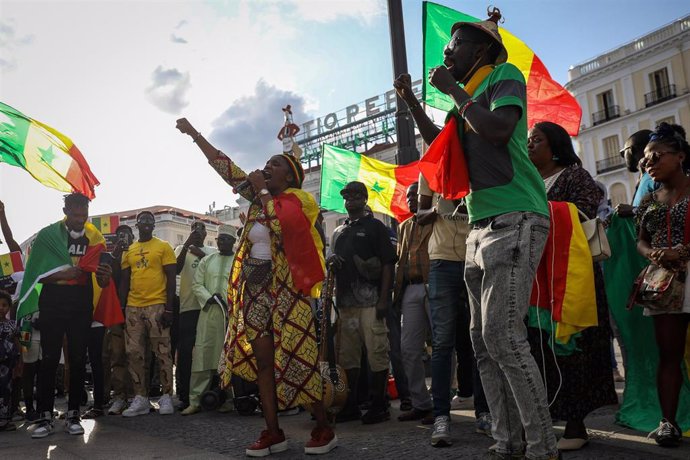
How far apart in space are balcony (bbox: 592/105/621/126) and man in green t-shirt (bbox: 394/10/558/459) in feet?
126

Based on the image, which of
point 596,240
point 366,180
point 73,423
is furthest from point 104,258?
point 596,240

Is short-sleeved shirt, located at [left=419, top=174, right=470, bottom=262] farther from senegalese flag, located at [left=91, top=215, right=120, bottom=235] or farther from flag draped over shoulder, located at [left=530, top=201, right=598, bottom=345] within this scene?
senegalese flag, located at [left=91, top=215, right=120, bottom=235]

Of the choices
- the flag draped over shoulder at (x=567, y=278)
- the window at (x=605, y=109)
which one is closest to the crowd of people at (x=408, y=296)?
the flag draped over shoulder at (x=567, y=278)

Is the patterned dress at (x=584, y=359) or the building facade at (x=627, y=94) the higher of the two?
the building facade at (x=627, y=94)

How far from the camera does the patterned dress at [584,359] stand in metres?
3.60

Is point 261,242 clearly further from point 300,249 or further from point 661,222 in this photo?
point 661,222

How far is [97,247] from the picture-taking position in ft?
18.9

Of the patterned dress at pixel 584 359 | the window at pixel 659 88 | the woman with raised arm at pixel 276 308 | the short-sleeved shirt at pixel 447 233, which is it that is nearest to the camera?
the patterned dress at pixel 584 359

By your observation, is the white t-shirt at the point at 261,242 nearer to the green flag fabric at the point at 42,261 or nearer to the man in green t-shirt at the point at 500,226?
the man in green t-shirt at the point at 500,226

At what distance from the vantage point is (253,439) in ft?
14.7

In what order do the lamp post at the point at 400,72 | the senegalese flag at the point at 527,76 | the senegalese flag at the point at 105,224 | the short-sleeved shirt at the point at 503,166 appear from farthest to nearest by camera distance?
the senegalese flag at the point at 105,224 < the senegalese flag at the point at 527,76 < the lamp post at the point at 400,72 < the short-sleeved shirt at the point at 503,166

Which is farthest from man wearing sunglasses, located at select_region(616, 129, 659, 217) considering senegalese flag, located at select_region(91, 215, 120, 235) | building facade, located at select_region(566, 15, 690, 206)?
building facade, located at select_region(566, 15, 690, 206)

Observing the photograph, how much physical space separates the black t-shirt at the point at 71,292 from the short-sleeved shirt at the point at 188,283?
4.56 feet

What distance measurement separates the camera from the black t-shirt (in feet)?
17.5
